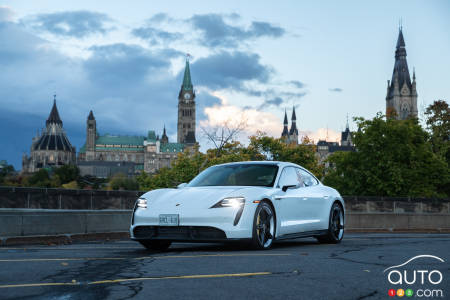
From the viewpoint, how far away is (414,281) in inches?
225

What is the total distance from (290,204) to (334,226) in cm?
189

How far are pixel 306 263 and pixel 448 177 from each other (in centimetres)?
5302

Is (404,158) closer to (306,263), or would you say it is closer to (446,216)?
(446,216)

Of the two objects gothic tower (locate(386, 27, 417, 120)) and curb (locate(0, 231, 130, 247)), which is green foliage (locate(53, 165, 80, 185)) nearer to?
gothic tower (locate(386, 27, 417, 120))

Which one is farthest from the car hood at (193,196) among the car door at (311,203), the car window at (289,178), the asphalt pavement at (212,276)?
the car door at (311,203)

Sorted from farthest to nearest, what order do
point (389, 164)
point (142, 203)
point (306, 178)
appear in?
point (389, 164) → point (306, 178) → point (142, 203)

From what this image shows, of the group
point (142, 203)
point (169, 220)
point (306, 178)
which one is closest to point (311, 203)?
point (306, 178)

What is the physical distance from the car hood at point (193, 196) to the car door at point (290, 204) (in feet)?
2.66

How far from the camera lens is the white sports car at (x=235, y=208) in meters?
8.86

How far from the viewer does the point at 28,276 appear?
19.8 ft

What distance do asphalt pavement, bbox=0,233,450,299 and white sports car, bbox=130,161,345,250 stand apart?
1.56 feet

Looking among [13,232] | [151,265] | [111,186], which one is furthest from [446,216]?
→ [111,186]

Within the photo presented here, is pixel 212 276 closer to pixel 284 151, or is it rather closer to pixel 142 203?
pixel 142 203

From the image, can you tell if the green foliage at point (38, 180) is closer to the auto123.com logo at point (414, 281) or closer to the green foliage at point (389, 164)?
the green foliage at point (389, 164)
